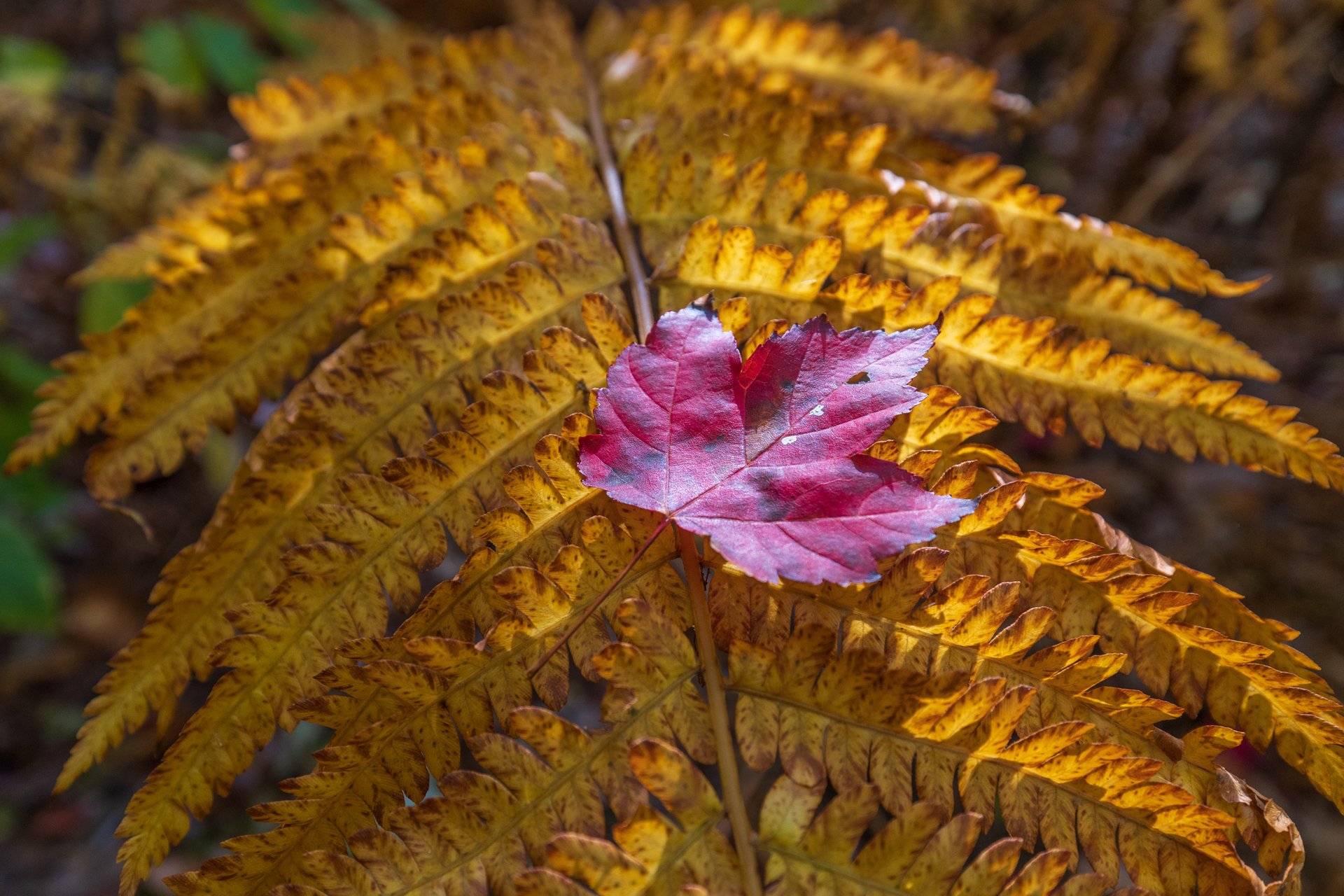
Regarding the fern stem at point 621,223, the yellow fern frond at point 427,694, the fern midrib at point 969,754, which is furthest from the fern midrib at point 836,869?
the fern stem at point 621,223

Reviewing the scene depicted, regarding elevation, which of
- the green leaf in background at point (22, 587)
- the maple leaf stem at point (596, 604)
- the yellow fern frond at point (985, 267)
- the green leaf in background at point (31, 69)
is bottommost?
the green leaf in background at point (22, 587)

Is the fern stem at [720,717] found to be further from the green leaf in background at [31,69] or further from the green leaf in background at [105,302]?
the green leaf in background at [31,69]

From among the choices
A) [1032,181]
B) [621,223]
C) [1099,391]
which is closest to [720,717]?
[1099,391]

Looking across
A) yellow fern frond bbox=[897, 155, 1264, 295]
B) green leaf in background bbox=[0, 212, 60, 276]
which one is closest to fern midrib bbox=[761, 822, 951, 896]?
yellow fern frond bbox=[897, 155, 1264, 295]

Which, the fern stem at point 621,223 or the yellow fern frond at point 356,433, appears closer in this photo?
the yellow fern frond at point 356,433

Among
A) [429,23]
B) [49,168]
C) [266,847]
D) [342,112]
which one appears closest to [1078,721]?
[266,847]

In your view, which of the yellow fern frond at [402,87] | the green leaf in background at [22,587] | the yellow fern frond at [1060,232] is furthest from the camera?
the green leaf in background at [22,587]
